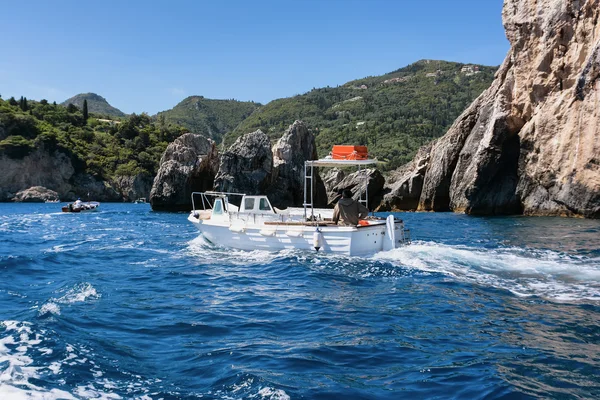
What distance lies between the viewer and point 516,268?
50.3ft

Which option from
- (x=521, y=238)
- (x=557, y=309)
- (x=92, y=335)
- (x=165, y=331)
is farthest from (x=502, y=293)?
(x=521, y=238)

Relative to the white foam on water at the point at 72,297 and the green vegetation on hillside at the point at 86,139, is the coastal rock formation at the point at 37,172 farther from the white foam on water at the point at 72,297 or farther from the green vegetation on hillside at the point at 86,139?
the white foam on water at the point at 72,297

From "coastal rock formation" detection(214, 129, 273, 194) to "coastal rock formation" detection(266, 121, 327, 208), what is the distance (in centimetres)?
196

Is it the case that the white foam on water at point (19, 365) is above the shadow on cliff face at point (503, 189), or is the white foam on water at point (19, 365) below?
below

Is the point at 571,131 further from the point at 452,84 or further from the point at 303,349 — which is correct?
the point at 452,84

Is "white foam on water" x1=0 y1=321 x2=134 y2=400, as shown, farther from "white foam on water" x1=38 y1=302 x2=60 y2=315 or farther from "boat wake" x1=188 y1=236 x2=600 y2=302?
"boat wake" x1=188 y1=236 x2=600 y2=302

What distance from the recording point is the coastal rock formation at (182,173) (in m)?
62.9

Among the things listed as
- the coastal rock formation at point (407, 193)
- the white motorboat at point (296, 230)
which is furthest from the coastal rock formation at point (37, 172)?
the white motorboat at point (296, 230)

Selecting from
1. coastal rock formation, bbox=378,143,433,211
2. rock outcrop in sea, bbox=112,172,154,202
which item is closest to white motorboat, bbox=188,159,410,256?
coastal rock formation, bbox=378,143,433,211

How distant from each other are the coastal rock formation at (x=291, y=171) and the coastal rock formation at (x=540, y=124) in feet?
58.9

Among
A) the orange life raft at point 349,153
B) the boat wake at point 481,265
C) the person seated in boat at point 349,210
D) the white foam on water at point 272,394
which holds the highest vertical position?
the orange life raft at point 349,153

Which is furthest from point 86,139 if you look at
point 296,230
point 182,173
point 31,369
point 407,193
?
point 31,369

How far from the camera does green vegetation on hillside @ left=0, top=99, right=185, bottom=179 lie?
106m

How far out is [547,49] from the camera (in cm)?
4291
